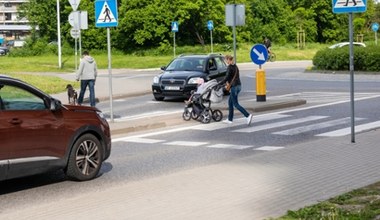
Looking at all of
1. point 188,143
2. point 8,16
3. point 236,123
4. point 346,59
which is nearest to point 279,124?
point 236,123

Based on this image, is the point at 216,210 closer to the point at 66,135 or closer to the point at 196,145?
the point at 66,135

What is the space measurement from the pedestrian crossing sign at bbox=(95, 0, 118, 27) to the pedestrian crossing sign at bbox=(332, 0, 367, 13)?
531cm

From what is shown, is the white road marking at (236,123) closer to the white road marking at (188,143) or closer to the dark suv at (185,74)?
Result: the white road marking at (188,143)

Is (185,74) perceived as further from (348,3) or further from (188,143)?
(348,3)

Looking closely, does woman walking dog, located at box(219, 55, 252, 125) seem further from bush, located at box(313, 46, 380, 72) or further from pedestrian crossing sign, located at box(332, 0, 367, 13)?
bush, located at box(313, 46, 380, 72)

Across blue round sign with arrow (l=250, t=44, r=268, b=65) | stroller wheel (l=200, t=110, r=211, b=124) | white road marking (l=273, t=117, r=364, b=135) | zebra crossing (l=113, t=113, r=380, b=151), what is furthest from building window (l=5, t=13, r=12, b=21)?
white road marking (l=273, t=117, r=364, b=135)

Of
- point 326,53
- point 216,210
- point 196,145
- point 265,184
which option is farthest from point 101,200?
point 326,53

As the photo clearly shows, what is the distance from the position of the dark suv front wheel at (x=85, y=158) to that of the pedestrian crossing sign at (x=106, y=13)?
19.8 feet

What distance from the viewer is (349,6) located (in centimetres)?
1151

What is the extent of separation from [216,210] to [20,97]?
3.07m

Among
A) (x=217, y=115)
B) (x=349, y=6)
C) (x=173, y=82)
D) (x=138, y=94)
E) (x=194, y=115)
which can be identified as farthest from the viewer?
(x=138, y=94)

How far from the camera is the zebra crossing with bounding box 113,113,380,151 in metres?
12.9

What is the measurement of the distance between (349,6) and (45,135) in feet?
19.0

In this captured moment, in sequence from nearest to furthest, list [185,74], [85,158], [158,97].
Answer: [85,158], [185,74], [158,97]
